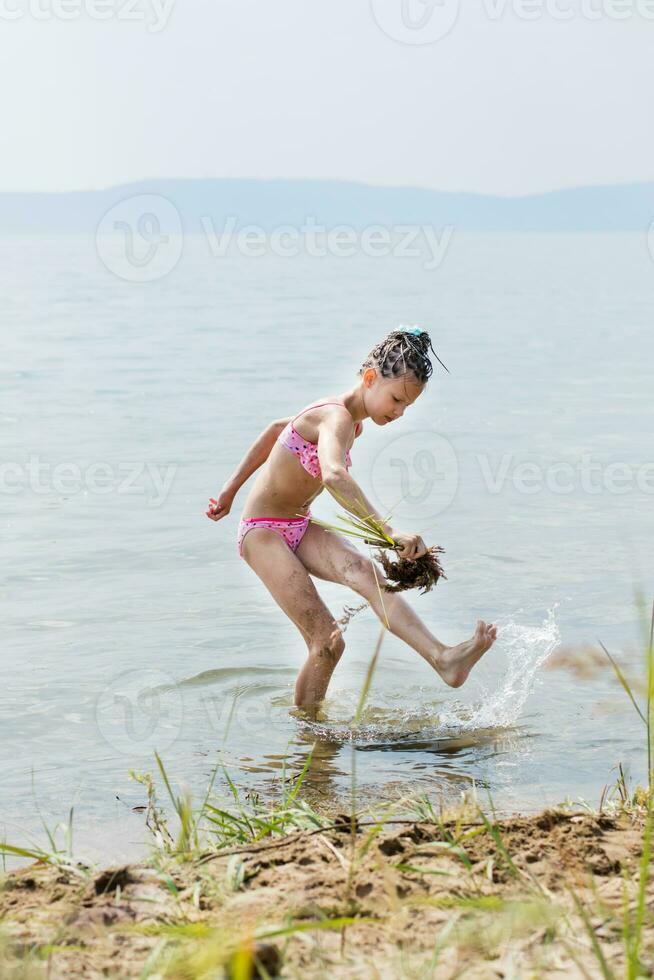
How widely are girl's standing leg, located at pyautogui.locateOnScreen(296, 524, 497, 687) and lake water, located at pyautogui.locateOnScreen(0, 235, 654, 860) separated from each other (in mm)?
384

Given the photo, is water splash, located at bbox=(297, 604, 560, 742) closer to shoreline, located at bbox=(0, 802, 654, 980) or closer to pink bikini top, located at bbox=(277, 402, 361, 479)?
pink bikini top, located at bbox=(277, 402, 361, 479)

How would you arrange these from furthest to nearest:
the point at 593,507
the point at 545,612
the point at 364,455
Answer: the point at 364,455 → the point at 593,507 → the point at 545,612

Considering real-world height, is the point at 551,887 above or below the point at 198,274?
below

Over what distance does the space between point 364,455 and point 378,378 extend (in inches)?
301

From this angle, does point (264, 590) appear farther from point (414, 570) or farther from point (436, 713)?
point (414, 570)

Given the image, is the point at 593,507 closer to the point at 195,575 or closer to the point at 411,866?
the point at 195,575

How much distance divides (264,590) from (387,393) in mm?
2959

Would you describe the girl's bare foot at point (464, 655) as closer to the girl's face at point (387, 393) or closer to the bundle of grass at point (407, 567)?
the bundle of grass at point (407, 567)

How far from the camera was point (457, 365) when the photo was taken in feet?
64.8

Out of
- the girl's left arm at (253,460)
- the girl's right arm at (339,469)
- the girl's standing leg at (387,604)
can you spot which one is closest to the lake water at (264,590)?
the girl's standing leg at (387,604)

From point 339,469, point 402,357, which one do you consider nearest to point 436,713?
point 339,469

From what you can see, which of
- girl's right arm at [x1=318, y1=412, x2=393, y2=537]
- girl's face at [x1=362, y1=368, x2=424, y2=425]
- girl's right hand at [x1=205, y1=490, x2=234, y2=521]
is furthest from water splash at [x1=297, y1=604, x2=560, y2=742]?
girl's face at [x1=362, y1=368, x2=424, y2=425]

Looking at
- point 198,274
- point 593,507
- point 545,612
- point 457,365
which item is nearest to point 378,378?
point 545,612

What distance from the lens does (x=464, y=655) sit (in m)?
5.05
